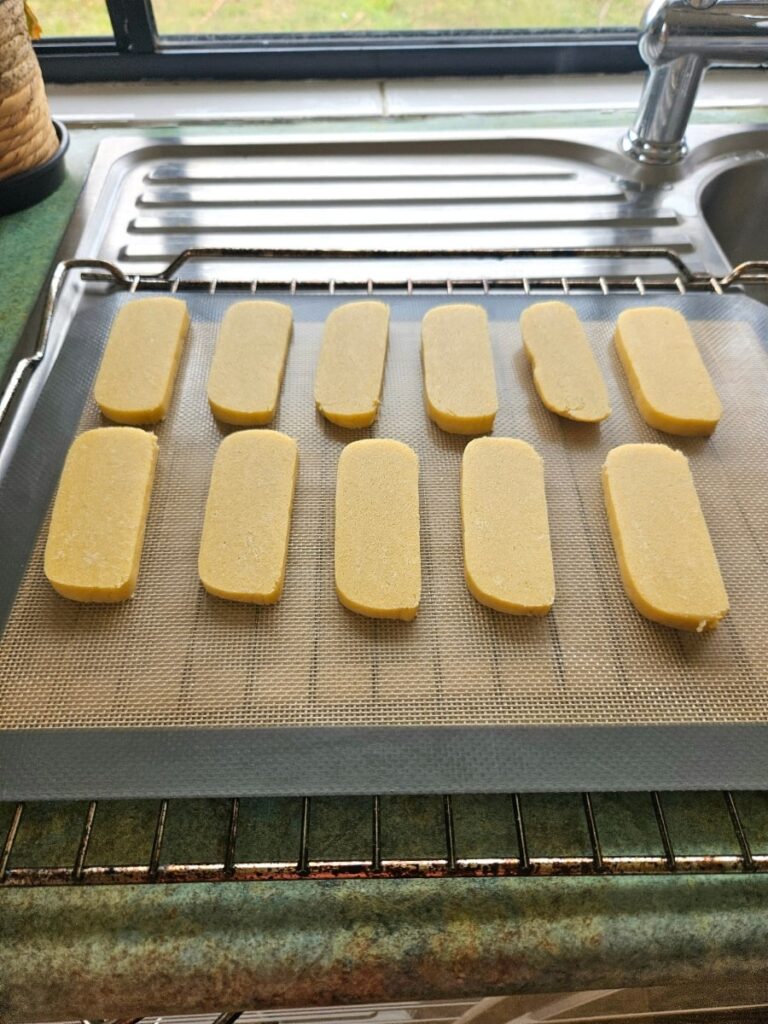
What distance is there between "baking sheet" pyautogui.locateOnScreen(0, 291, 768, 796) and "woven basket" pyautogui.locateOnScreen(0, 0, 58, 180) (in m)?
0.56

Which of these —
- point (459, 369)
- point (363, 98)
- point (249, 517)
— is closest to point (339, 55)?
point (363, 98)

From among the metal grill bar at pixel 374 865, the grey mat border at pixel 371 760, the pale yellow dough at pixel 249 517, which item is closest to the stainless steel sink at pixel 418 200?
the pale yellow dough at pixel 249 517

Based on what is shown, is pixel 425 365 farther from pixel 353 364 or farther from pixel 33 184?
pixel 33 184

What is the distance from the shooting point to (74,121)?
1635 mm

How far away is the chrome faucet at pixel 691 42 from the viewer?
48.4 inches

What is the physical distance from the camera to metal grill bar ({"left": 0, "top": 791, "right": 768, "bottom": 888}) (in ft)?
2.17

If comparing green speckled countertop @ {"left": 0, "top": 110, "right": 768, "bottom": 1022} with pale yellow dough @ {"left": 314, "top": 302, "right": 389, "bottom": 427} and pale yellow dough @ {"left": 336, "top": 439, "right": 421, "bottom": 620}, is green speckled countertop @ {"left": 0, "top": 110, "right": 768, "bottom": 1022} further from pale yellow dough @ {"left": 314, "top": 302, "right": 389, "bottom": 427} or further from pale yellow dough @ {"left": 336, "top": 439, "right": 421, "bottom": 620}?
pale yellow dough @ {"left": 314, "top": 302, "right": 389, "bottom": 427}

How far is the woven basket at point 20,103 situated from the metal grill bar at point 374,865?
114 centimetres

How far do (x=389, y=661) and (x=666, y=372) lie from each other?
24.2 inches

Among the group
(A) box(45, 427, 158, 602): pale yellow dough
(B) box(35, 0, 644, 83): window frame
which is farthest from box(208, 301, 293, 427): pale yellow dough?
(B) box(35, 0, 644, 83): window frame

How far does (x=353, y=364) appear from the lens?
1.10m

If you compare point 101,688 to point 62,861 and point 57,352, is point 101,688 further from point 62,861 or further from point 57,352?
point 57,352

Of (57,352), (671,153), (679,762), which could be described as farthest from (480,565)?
(671,153)

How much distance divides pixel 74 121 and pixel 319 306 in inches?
35.3
